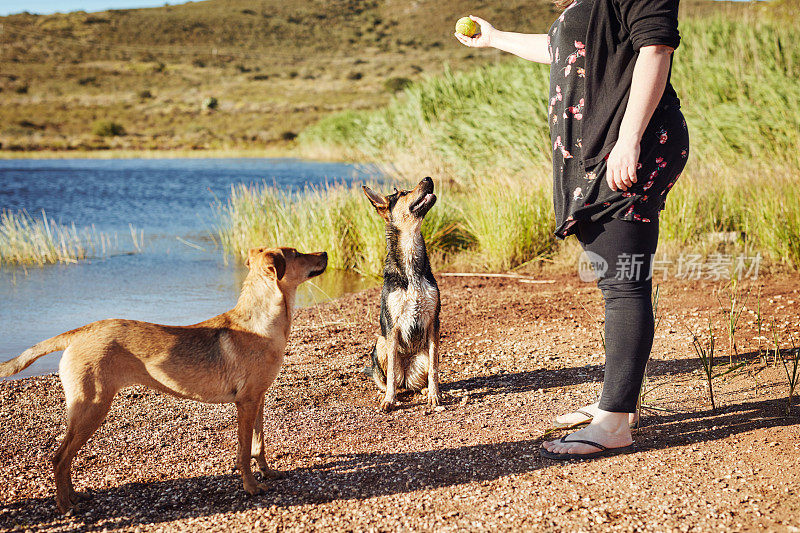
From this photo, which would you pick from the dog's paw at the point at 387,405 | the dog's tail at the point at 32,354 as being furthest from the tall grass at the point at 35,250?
the dog's tail at the point at 32,354

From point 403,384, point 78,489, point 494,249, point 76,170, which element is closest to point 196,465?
point 78,489

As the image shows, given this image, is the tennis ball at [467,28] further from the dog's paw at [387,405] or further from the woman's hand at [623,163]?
the dog's paw at [387,405]

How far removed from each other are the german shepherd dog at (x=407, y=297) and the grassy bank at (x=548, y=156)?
4229 millimetres

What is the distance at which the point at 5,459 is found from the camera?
3797 millimetres

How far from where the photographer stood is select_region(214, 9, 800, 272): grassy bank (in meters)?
8.70

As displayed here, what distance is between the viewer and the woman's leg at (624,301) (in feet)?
10.2

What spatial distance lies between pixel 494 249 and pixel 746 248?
3048mm

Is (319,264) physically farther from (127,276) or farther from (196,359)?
(127,276)

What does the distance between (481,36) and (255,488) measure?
2.99m

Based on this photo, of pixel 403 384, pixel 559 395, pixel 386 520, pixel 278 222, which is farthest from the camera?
pixel 278 222

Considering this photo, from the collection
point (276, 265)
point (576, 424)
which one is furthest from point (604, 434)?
point (276, 265)

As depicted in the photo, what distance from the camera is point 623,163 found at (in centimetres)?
287

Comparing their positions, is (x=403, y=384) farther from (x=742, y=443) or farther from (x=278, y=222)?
(x=278, y=222)

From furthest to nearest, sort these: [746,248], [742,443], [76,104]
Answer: [76,104] < [746,248] < [742,443]
